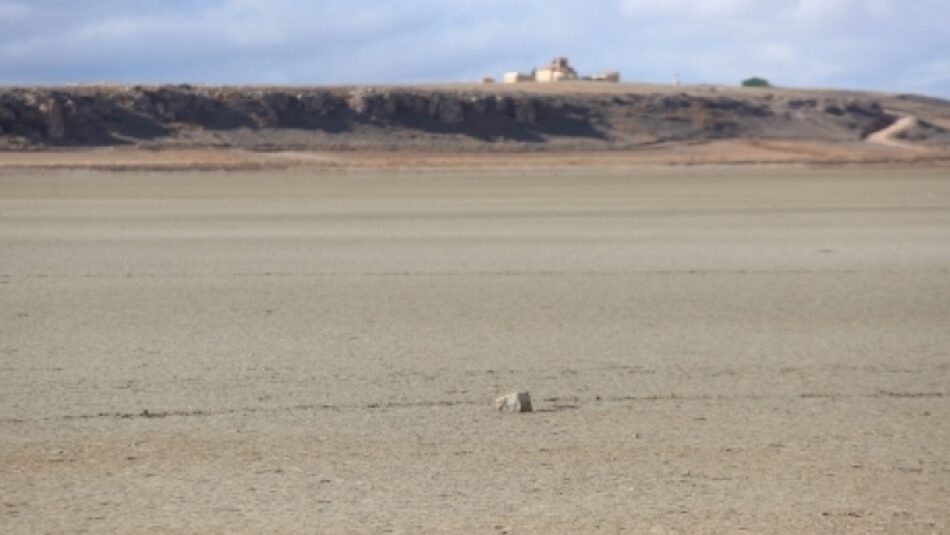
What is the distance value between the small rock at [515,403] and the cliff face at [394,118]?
3585 cm

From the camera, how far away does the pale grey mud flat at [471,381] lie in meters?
6.21

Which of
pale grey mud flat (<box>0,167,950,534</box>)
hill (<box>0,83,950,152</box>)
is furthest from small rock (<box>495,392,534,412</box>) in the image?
hill (<box>0,83,950,152</box>)

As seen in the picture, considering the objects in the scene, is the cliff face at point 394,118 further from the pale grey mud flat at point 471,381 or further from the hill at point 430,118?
the pale grey mud flat at point 471,381

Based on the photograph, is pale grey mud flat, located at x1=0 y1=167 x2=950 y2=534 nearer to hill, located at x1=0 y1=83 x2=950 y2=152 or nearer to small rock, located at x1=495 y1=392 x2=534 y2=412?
small rock, located at x1=495 y1=392 x2=534 y2=412

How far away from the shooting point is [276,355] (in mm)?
9664

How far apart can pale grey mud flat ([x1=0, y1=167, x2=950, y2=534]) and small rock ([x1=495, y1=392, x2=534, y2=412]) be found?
0.08 m

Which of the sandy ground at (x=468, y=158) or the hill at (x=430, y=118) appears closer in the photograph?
the sandy ground at (x=468, y=158)

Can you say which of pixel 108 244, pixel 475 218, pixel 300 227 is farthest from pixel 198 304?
pixel 475 218

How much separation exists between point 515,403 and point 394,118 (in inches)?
1792

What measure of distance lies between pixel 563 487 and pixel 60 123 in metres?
41.1

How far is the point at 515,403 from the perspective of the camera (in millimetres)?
7918

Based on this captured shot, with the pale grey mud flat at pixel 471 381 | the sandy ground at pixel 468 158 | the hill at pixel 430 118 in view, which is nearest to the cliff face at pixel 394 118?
the hill at pixel 430 118

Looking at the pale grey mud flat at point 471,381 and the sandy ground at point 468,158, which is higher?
the pale grey mud flat at point 471,381

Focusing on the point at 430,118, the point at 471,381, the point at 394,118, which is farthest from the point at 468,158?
the point at 471,381
